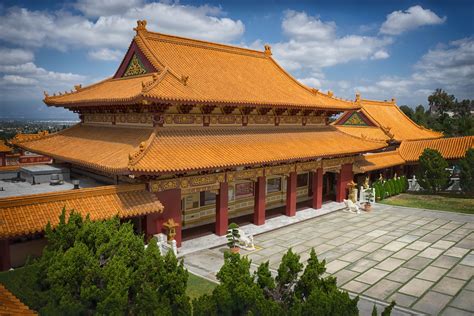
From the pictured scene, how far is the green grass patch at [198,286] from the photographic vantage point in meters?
12.1

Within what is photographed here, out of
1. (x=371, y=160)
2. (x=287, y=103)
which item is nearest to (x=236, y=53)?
(x=287, y=103)

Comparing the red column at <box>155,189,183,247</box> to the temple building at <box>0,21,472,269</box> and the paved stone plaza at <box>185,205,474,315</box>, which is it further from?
the paved stone plaza at <box>185,205,474,315</box>

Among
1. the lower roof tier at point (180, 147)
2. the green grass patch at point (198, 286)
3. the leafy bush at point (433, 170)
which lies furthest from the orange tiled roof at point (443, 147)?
the green grass patch at point (198, 286)

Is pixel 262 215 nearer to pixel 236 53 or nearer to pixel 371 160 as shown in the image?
pixel 236 53

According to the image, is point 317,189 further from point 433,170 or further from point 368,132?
point 368,132

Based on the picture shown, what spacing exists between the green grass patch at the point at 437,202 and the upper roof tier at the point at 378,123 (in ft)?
18.4

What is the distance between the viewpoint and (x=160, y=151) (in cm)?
1488

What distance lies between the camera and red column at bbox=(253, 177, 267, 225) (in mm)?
18922

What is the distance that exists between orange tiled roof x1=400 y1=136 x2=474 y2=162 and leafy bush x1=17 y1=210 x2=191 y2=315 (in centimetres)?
2632

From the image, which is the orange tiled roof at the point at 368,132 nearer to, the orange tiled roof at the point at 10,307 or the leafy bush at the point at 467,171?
the leafy bush at the point at 467,171

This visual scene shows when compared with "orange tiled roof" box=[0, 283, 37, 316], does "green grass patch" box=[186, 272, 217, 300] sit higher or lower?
lower

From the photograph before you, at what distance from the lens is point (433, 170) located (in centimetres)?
2697

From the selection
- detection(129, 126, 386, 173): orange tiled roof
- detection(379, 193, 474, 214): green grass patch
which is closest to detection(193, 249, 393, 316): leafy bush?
detection(129, 126, 386, 173): orange tiled roof

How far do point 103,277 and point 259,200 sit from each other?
38.4ft
